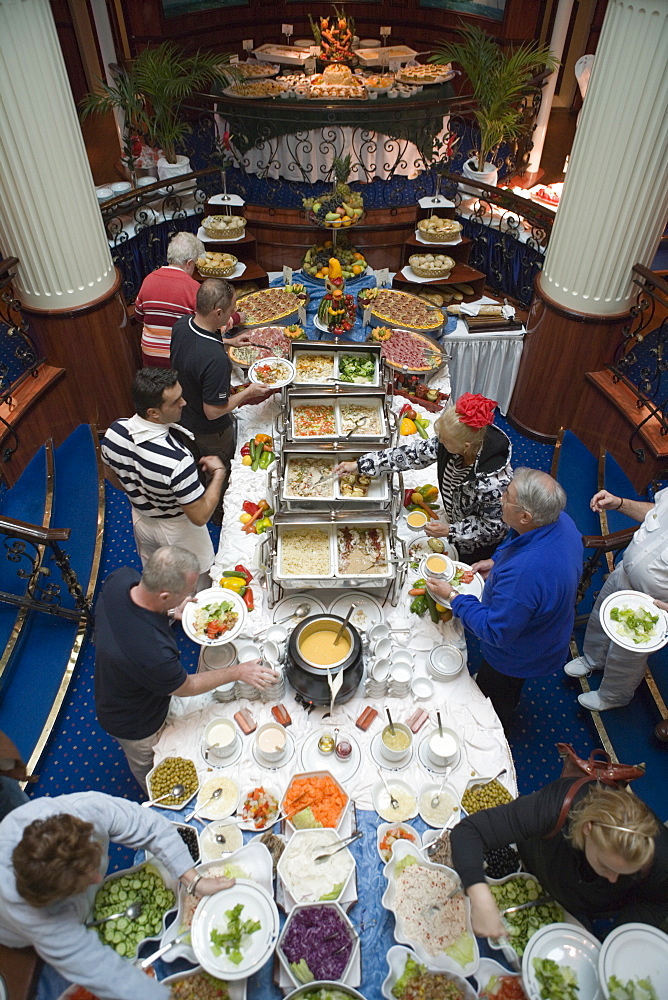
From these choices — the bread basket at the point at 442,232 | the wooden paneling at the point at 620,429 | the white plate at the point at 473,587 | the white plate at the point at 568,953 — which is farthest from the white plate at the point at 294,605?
the bread basket at the point at 442,232

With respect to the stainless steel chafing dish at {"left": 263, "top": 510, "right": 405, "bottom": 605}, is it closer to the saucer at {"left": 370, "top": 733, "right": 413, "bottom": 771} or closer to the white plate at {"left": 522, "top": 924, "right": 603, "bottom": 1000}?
the saucer at {"left": 370, "top": 733, "right": 413, "bottom": 771}

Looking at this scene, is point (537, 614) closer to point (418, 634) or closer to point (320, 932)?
point (418, 634)

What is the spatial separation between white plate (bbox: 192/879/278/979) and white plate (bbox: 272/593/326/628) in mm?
1097

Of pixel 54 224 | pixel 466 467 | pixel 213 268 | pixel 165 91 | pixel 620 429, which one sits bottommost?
pixel 620 429

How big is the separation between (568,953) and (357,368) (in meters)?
3.09

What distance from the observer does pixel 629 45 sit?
3.76 meters

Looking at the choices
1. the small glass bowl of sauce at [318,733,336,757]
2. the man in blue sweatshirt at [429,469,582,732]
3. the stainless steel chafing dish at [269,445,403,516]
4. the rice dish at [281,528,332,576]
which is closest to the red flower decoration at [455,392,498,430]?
the man in blue sweatshirt at [429,469,582,732]

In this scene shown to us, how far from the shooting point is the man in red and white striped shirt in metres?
4.00

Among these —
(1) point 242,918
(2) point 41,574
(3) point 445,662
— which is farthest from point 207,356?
(1) point 242,918

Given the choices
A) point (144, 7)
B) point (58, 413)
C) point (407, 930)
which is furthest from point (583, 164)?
point (144, 7)

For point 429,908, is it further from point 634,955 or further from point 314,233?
point 314,233

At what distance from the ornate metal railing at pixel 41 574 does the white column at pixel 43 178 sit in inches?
78.6

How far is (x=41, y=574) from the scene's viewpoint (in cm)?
387

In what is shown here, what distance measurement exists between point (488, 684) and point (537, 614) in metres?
0.75
